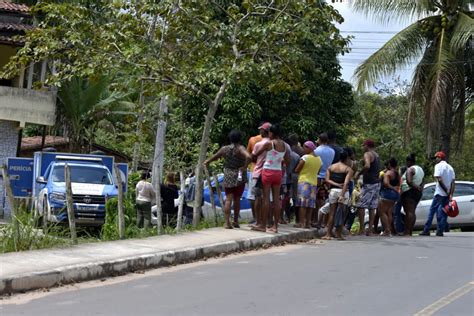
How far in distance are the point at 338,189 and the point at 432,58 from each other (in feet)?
34.1

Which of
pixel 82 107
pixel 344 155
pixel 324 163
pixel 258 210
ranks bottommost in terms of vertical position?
pixel 258 210

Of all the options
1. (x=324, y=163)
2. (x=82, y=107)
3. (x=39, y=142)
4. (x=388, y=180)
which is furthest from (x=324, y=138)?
(x=39, y=142)

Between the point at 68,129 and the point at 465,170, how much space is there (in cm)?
2120

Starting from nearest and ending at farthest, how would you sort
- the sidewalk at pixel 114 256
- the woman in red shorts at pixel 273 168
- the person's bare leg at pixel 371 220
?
the sidewalk at pixel 114 256
the woman in red shorts at pixel 273 168
the person's bare leg at pixel 371 220

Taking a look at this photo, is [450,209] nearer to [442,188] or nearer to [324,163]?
[442,188]

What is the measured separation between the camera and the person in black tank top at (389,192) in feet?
49.8

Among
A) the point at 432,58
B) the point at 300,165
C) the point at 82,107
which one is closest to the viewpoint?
the point at 300,165

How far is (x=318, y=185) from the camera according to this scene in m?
14.6

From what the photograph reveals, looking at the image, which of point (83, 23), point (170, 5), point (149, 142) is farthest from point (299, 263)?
point (149, 142)

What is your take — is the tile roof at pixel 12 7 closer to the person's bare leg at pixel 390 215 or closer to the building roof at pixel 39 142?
the building roof at pixel 39 142

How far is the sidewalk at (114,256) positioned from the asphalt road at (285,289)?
187 millimetres

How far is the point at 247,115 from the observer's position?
2475cm

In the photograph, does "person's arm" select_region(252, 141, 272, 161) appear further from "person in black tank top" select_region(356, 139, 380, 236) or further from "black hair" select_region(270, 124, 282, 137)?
"person in black tank top" select_region(356, 139, 380, 236)

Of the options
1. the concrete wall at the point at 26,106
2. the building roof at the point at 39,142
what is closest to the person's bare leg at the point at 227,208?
the concrete wall at the point at 26,106
